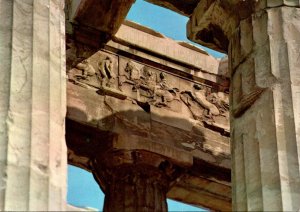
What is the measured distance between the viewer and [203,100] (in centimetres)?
1984

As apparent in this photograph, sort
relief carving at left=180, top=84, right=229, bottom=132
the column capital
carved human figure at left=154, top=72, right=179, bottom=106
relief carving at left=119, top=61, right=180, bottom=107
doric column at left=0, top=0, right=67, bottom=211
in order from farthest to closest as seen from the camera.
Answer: relief carving at left=180, top=84, right=229, bottom=132, carved human figure at left=154, top=72, right=179, bottom=106, relief carving at left=119, top=61, right=180, bottom=107, the column capital, doric column at left=0, top=0, right=67, bottom=211

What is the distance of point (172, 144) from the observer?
742 inches

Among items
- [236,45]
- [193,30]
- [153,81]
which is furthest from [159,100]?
[236,45]

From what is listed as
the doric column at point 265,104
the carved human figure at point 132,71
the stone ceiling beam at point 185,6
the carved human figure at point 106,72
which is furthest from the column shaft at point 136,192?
the doric column at point 265,104

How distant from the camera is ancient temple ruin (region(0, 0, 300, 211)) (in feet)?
38.6

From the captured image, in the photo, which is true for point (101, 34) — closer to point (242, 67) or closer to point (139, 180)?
point (139, 180)

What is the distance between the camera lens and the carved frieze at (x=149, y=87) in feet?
61.1

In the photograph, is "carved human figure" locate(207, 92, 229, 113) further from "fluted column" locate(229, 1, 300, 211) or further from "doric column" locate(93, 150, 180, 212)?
"fluted column" locate(229, 1, 300, 211)

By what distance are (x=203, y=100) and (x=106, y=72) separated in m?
1.94

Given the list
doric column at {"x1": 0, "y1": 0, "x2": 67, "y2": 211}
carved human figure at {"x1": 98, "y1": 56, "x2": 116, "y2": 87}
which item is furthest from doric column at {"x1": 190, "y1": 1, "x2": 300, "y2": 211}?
carved human figure at {"x1": 98, "y1": 56, "x2": 116, "y2": 87}

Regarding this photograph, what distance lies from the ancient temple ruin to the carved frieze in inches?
0.9

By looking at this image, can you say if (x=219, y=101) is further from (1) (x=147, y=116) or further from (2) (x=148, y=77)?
(1) (x=147, y=116)

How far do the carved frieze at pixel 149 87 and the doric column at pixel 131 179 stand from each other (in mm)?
935

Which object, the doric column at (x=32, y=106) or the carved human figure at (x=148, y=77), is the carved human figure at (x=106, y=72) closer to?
the carved human figure at (x=148, y=77)
